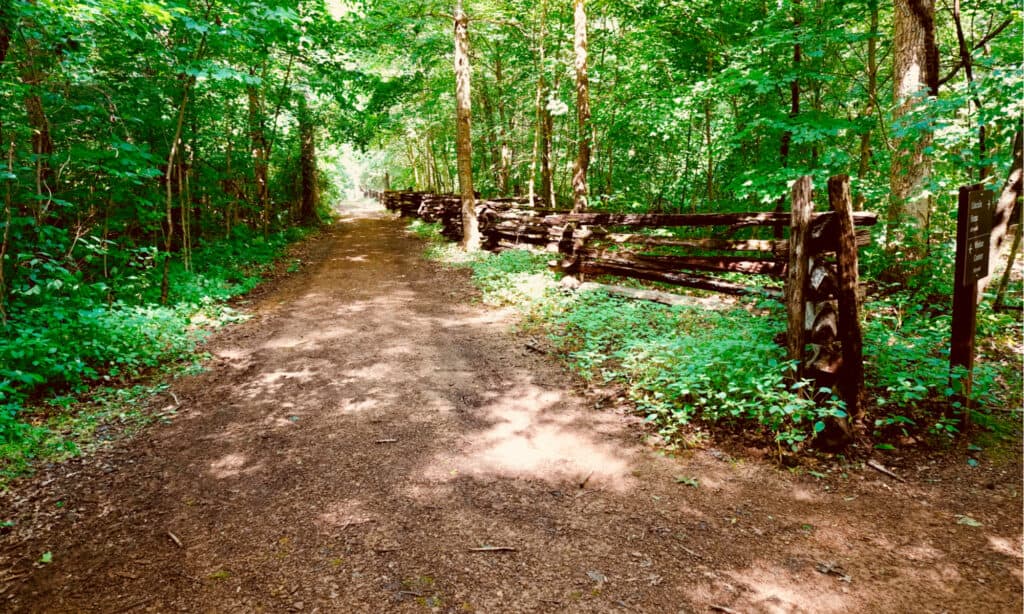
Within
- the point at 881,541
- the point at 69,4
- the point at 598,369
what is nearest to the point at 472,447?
the point at 598,369

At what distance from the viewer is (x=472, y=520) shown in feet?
10.8

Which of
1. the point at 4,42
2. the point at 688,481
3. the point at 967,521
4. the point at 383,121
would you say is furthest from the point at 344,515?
the point at 383,121

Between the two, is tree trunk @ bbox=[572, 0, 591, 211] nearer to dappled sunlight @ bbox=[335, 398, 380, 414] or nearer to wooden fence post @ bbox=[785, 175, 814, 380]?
wooden fence post @ bbox=[785, 175, 814, 380]

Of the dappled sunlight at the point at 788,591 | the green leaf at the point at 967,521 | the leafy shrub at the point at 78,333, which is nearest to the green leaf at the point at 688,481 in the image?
the dappled sunlight at the point at 788,591

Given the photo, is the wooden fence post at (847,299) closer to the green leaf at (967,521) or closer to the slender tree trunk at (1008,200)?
the green leaf at (967,521)

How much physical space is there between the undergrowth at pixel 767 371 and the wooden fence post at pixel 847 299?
251 millimetres

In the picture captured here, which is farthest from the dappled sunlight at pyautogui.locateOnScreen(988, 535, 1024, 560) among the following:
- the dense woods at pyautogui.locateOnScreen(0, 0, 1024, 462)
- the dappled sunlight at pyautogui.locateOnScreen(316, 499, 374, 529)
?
the dappled sunlight at pyautogui.locateOnScreen(316, 499, 374, 529)

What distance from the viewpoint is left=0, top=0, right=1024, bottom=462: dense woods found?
5.57 metres

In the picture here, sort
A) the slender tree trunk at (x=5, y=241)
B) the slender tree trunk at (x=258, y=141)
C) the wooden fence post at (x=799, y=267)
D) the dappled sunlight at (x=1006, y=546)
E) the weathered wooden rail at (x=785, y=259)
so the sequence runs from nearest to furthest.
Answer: the dappled sunlight at (x=1006, y=546) → the weathered wooden rail at (x=785, y=259) → the wooden fence post at (x=799, y=267) → the slender tree trunk at (x=5, y=241) → the slender tree trunk at (x=258, y=141)

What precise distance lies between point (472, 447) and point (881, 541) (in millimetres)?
2882

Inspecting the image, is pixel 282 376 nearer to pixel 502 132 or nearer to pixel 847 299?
pixel 847 299

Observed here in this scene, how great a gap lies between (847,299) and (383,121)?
16.4 meters

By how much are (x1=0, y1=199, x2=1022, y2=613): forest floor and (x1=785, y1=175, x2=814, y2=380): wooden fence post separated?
1149mm

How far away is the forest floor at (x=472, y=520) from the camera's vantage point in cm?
264
